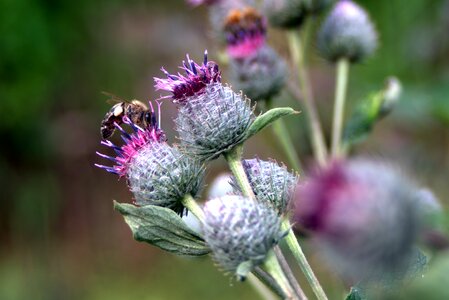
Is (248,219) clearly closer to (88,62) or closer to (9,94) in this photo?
(9,94)

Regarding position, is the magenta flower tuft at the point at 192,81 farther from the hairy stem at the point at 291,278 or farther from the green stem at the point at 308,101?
the green stem at the point at 308,101

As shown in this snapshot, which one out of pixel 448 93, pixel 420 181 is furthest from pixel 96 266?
pixel 420 181

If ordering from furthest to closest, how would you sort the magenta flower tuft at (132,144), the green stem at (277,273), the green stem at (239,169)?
1. the magenta flower tuft at (132,144)
2. the green stem at (239,169)
3. the green stem at (277,273)

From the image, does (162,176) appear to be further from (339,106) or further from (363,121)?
(339,106)

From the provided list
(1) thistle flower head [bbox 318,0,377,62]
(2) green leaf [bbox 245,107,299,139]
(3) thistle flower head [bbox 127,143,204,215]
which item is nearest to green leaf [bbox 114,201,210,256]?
(3) thistle flower head [bbox 127,143,204,215]

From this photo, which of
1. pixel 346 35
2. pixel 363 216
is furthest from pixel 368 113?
Answer: pixel 363 216

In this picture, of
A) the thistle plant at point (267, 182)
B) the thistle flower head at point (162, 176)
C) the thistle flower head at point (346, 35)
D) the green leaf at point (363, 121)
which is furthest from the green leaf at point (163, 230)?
the thistle flower head at point (346, 35)
